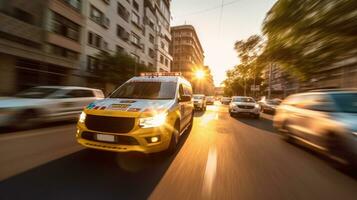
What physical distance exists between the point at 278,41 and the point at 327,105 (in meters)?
6.97

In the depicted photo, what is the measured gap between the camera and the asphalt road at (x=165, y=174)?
344 centimetres

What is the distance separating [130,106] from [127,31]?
31831 millimetres

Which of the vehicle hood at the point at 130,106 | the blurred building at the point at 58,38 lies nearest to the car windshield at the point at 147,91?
the vehicle hood at the point at 130,106

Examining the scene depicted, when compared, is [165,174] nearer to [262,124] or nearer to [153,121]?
[153,121]

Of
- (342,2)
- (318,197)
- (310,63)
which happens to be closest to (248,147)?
(318,197)

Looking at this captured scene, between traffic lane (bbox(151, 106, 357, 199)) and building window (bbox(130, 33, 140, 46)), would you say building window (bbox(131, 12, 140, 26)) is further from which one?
traffic lane (bbox(151, 106, 357, 199))

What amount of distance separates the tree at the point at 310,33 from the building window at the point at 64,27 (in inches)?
664

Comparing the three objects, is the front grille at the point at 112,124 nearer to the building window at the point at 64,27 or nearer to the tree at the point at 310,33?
the tree at the point at 310,33

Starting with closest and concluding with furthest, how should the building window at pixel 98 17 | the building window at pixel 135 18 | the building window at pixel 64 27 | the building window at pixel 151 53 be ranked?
the building window at pixel 64 27 → the building window at pixel 98 17 → the building window at pixel 135 18 → the building window at pixel 151 53

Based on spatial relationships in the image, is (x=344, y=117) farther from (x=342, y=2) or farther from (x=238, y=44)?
(x=238, y=44)

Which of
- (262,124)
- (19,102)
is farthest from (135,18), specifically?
(19,102)

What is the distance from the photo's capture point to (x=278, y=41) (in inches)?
469

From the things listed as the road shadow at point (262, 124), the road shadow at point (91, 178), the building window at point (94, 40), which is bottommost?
the road shadow at point (262, 124)

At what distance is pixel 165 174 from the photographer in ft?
13.9
